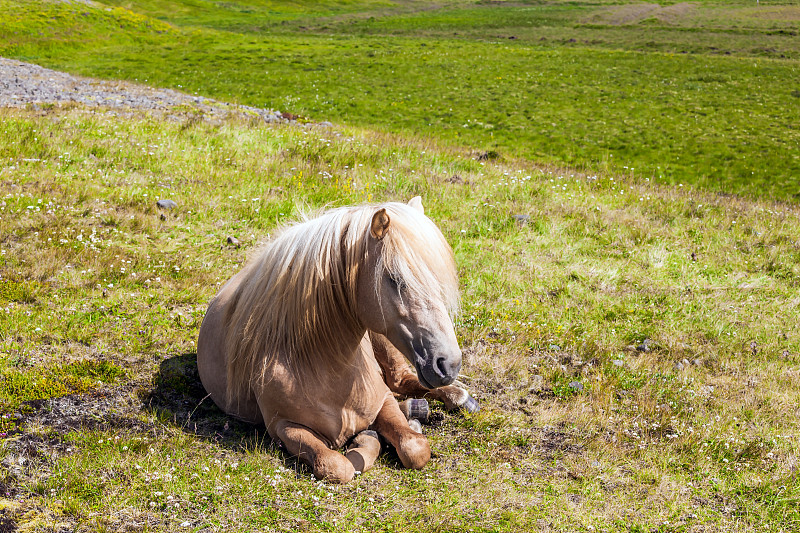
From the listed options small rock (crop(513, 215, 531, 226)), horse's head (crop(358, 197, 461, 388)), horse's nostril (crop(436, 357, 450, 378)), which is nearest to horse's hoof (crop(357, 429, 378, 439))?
horse's head (crop(358, 197, 461, 388))

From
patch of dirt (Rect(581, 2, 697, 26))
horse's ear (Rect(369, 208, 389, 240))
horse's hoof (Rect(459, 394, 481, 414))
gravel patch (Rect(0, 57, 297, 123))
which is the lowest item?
horse's hoof (Rect(459, 394, 481, 414))

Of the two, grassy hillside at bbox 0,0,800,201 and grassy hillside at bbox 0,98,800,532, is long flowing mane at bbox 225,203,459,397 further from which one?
grassy hillside at bbox 0,0,800,201

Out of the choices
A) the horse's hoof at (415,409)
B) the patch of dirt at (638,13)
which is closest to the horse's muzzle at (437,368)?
the horse's hoof at (415,409)

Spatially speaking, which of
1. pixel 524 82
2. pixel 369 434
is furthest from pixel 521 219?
pixel 524 82

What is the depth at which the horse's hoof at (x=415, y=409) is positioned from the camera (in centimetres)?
545

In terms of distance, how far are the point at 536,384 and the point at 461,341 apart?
43.1 inches

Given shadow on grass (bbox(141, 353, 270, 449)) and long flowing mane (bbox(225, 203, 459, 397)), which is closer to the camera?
long flowing mane (bbox(225, 203, 459, 397))

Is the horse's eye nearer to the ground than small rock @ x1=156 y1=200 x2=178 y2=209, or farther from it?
farther from it

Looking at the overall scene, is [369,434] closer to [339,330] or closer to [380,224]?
[339,330]

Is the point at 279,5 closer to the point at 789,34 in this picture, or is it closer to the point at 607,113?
the point at 789,34

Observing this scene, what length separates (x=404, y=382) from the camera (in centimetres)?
593

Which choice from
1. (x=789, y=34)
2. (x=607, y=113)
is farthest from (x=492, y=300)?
(x=789, y=34)

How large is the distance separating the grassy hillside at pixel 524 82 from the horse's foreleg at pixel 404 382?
565 inches

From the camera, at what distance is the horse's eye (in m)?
4.12
